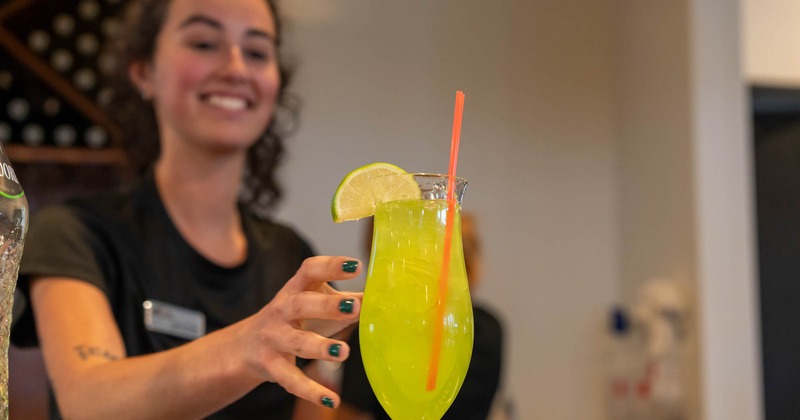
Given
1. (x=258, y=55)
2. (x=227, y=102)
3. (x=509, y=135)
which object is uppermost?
(x=509, y=135)

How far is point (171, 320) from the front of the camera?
4.58 feet

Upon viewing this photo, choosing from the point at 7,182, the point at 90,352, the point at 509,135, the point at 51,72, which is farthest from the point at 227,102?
the point at 509,135

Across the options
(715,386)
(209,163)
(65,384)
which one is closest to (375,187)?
(65,384)

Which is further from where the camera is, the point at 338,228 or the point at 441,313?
the point at 338,228

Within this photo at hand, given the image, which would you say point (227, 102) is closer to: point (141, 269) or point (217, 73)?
point (217, 73)

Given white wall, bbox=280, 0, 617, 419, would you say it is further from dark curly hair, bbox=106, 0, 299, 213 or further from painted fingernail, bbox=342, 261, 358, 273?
painted fingernail, bbox=342, 261, 358, 273

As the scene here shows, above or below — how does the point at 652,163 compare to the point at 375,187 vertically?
above

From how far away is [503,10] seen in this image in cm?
353

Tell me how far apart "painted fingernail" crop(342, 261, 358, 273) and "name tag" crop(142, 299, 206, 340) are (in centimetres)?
73

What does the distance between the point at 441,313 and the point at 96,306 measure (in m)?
0.65

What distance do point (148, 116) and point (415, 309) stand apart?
3.89 feet

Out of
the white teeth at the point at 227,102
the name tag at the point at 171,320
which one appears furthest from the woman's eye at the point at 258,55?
the name tag at the point at 171,320

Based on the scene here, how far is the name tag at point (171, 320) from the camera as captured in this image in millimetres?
1388

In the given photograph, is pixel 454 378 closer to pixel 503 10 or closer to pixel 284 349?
pixel 284 349
